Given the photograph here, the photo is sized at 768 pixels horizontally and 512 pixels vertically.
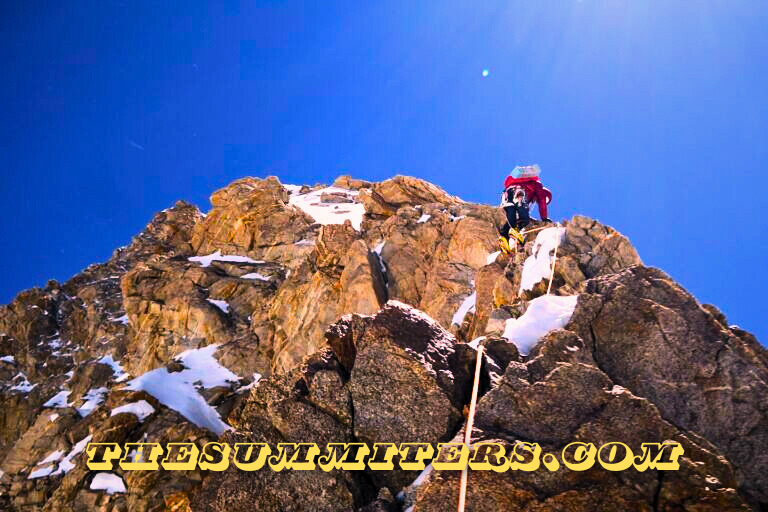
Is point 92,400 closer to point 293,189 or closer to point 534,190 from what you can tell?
point 534,190

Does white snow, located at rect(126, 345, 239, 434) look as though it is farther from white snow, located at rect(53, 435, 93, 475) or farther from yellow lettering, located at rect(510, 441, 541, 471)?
yellow lettering, located at rect(510, 441, 541, 471)

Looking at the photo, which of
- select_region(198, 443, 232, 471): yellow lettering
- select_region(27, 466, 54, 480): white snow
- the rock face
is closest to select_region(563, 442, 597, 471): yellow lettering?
the rock face

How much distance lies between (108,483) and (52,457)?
1635 centimetres

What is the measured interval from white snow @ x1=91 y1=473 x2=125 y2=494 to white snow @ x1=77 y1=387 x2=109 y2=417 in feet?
61.4

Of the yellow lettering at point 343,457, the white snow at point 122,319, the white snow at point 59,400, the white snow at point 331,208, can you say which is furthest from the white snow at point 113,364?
the yellow lettering at point 343,457

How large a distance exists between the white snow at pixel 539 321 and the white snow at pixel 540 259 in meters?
3.40

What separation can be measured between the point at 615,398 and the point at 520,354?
199 cm

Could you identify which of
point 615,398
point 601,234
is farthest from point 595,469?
point 601,234

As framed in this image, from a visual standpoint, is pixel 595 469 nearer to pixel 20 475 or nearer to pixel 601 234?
pixel 601 234

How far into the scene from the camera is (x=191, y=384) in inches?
1230

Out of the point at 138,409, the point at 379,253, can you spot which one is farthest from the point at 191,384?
the point at 379,253

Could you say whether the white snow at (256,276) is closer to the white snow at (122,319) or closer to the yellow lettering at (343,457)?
the white snow at (122,319)

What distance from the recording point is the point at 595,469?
6051mm

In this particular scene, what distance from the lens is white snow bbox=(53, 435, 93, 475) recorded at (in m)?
29.7
